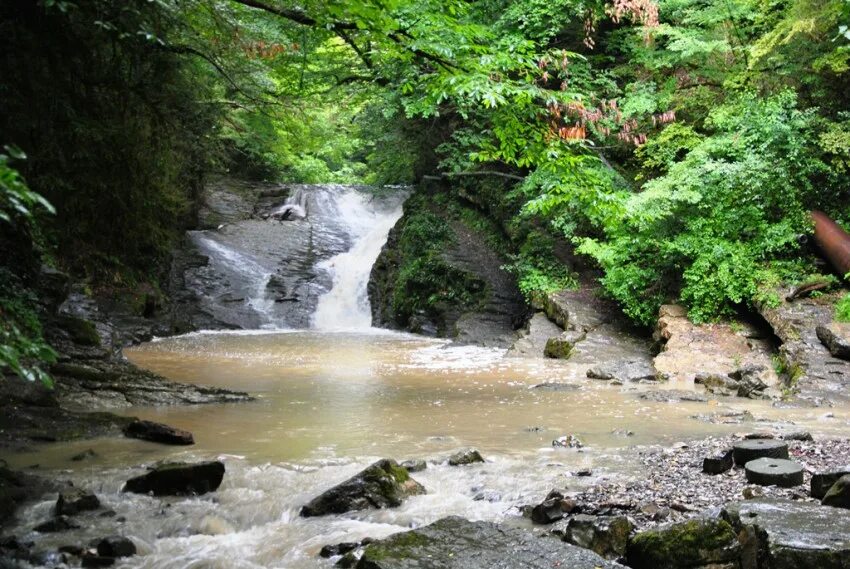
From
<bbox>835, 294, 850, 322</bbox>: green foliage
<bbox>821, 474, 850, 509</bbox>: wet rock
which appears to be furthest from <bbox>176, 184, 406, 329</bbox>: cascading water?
<bbox>821, 474, 850, 509</bbox>: wet rock

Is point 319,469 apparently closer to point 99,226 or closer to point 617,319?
point 99,226

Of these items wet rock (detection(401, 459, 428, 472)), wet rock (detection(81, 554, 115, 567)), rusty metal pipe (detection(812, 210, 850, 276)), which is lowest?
wet rock (detection(81, 554, 115, 567))

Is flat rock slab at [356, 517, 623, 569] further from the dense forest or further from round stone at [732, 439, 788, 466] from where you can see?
round stone at [732, 439, 788, 466]

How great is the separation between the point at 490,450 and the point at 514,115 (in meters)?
3.49

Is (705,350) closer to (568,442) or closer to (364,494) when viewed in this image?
(568,442)

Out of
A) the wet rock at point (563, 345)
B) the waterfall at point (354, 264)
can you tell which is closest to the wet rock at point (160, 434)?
the wet rock at point (563, 345)

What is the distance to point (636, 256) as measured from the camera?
50.1ft

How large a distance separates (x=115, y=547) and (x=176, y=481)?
117 cm

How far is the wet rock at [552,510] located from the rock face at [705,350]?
23.9 feet

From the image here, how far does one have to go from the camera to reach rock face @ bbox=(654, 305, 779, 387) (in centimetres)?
1222

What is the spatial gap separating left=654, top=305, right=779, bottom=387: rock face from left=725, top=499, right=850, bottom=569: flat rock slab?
7683mm

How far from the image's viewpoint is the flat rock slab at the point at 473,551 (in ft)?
12.9

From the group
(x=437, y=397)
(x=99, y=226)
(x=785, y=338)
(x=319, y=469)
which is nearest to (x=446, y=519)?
(x=319, y=469)

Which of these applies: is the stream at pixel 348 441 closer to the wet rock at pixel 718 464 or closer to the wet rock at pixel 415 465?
the wet rock at pixel 415 465
